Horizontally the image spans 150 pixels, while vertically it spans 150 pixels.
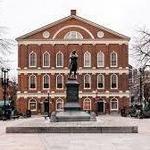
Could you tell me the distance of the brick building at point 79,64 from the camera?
98812mm

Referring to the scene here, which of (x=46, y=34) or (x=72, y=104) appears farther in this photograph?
(x=46, y=34)

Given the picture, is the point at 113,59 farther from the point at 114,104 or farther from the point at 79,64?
the point at 114,104

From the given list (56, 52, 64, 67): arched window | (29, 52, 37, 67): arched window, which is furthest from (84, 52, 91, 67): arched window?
(29, 52, 37, 67): arched window

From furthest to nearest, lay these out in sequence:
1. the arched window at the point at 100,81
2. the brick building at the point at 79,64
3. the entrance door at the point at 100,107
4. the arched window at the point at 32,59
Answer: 1. the arched window at the point at 32,59
2. the arched window at the point at 100,81
3. the brick building at the point at 79,64
4. the entrance door at the point at 100,107

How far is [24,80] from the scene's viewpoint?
99375 millimetres

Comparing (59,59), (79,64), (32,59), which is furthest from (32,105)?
(79,64)

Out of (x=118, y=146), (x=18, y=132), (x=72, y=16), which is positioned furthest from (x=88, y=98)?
(x=118, y=146)

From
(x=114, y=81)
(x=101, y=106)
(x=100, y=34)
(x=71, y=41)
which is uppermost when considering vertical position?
(x=100, y=34)

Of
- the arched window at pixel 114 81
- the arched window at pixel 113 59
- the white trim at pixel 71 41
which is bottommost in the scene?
the arched window at pixel 114 81

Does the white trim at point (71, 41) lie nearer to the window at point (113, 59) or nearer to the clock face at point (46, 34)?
the clock face at point (46, 34)

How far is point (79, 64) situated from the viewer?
3925 inches

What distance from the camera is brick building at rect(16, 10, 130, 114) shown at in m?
98.8

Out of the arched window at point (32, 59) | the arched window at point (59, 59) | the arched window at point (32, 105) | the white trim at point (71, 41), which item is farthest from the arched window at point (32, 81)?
the white trim at point (71, 41)

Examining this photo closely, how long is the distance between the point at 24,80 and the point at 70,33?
1094 cm
